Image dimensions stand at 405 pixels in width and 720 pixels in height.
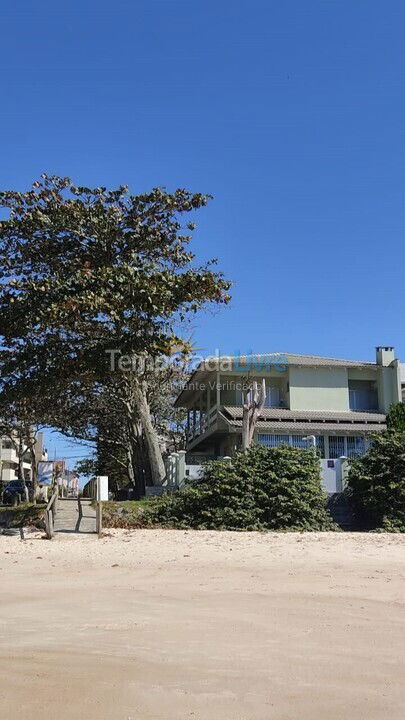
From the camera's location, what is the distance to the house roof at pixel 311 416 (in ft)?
104

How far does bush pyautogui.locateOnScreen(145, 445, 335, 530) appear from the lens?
1819cm

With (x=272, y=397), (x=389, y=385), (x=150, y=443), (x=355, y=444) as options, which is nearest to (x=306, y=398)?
(x=272, y=397)

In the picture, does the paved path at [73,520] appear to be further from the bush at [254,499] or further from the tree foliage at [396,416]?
the tree foliage at [396,416]

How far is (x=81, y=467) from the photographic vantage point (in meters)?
59.4

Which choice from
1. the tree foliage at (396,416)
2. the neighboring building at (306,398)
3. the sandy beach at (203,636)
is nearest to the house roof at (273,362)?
the neighboring building at (306,398)

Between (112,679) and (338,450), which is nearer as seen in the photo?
(112,679)

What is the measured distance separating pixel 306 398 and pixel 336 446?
2.92 metres

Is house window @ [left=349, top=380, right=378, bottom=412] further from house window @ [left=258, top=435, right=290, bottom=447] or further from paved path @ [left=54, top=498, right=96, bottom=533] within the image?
paved path @ [left=54, top=498, right=96, bottom=533]

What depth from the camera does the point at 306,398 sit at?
33.3 metres

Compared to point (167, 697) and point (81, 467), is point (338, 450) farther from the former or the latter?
point (81, 467)

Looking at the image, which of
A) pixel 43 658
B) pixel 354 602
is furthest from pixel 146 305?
pixel 43 658

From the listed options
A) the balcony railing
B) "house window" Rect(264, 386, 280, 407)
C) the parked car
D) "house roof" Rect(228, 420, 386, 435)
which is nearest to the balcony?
the parked car

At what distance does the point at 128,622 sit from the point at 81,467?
52357 mm

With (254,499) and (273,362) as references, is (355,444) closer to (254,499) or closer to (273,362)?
(273,362)
